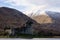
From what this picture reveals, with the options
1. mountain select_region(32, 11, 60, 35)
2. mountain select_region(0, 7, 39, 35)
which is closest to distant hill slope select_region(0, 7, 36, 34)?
mountain select_region(0, 7, 39, 35)

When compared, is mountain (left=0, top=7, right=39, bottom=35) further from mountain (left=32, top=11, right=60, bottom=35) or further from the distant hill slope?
mountain (left=32, top=11, right=60, bottom=35)

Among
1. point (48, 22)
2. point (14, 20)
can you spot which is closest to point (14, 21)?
point (14, 20)

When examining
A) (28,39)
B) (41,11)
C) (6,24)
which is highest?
(41,11)

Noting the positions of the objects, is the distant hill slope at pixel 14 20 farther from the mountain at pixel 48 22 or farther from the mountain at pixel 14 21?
the mountain at pixel 48 22

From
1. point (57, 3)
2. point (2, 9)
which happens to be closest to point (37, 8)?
point (57, 3)

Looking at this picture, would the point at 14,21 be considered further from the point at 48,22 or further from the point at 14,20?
the point at 48,22

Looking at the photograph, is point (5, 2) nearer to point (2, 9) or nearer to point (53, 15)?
point (2, 9)

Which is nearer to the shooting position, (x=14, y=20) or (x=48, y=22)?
(x=14, y=20)

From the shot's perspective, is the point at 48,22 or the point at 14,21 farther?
the point at 48,22
